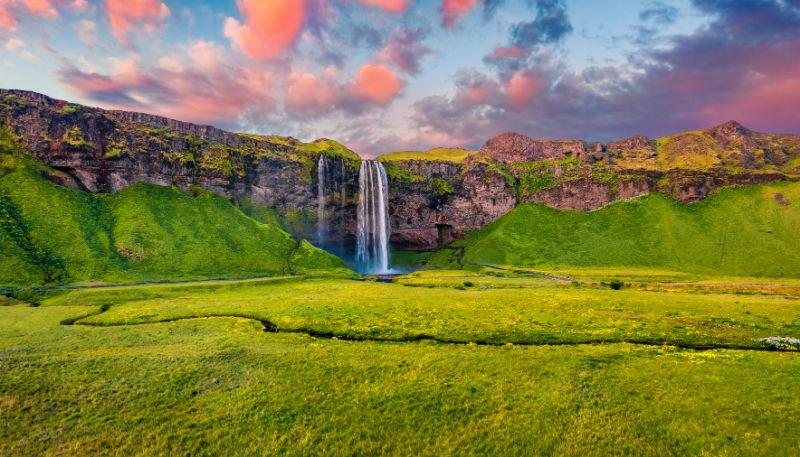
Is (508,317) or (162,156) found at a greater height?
(162,156)

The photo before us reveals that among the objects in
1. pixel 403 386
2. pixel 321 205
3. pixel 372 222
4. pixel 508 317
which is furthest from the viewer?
pixel 372 222

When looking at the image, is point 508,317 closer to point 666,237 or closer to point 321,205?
point 321,205

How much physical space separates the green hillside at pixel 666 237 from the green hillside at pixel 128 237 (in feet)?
283

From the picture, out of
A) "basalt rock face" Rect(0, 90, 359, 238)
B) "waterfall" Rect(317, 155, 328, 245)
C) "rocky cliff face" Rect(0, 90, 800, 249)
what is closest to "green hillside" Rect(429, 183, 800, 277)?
"rocky cliff face" Rect(0, 90, 800, 249)

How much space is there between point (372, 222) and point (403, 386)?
157 m

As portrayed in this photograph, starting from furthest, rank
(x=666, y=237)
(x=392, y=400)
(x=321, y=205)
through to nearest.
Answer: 1. (x=321, y=205)
2. (x=666, y=237)
3. (x=392, y=400)

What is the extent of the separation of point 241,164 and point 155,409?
6280 inches

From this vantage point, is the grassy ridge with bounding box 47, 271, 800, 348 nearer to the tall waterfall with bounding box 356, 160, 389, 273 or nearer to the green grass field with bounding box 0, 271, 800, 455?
the green grass field with bounding box 0, 271, 800, 455

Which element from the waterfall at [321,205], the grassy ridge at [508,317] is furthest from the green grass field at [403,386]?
the waterfall at [321,205]

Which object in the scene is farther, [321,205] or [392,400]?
[321,205]

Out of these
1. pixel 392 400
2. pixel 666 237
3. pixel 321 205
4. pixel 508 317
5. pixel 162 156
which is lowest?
pixel 508 317

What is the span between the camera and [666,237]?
154 m

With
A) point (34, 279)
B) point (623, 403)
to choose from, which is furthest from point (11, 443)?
point (34, 279)

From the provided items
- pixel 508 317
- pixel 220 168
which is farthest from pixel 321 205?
pixel 508 317
